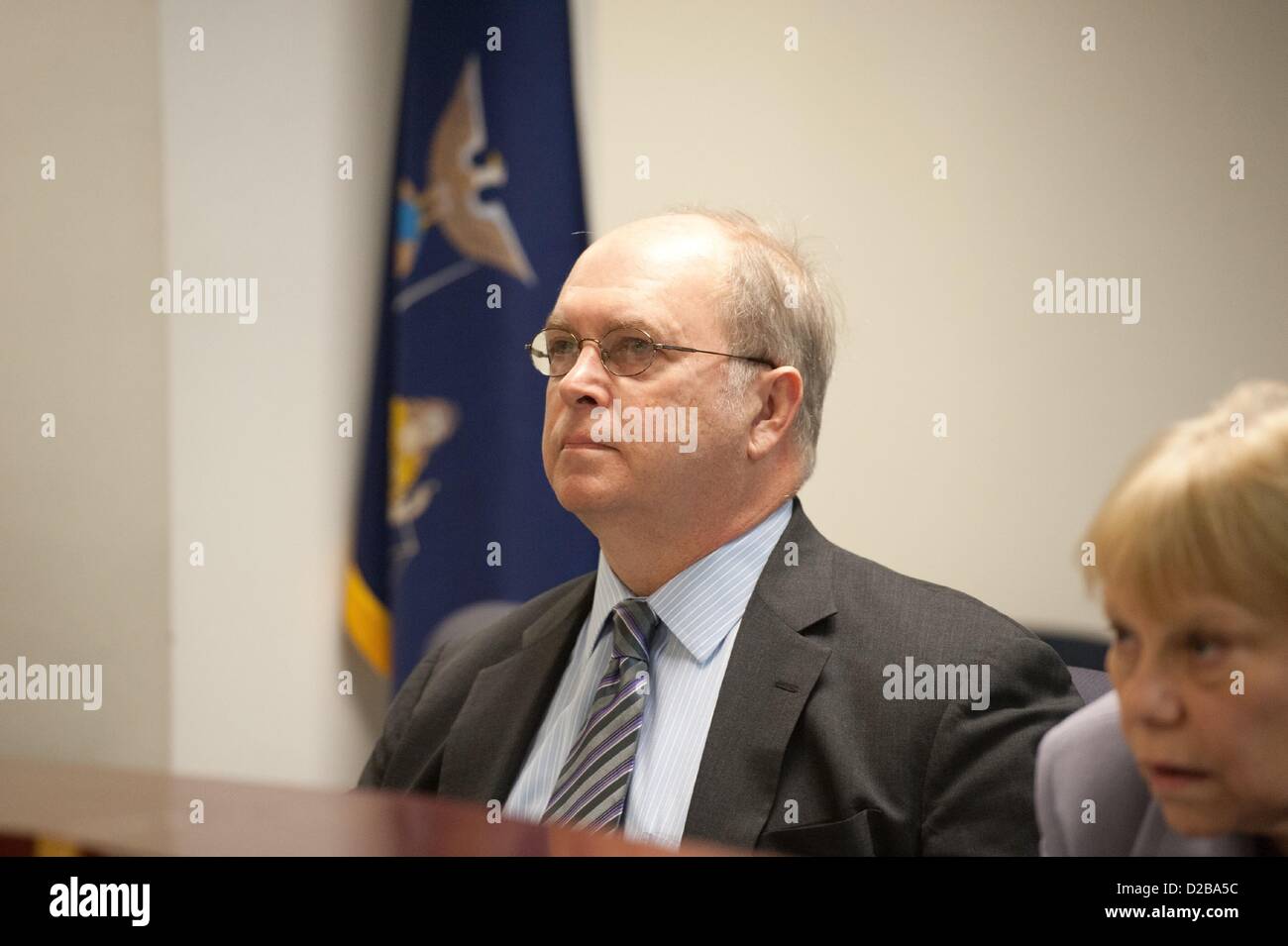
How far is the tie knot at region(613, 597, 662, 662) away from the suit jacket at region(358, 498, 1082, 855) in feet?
0.41

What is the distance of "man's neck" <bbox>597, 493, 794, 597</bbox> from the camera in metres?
1.92

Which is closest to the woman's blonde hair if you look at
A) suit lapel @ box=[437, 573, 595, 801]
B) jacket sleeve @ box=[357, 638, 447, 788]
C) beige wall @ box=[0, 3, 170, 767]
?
suit lapel @ box=[437, 573, 595, 801]

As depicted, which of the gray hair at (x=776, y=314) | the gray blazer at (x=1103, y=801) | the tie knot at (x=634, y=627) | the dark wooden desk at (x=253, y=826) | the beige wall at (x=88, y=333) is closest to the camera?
the dark wooden desk at (x=253, y=826)

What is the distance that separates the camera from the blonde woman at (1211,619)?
118cm

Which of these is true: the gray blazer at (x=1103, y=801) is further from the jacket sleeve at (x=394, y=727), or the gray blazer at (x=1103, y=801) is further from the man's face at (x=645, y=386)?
the jacket sleeve at (x=394, y=727)

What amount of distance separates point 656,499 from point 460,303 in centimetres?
101

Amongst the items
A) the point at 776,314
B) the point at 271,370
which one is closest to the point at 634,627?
the point at 776,314

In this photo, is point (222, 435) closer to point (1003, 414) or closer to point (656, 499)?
point (656, 499)

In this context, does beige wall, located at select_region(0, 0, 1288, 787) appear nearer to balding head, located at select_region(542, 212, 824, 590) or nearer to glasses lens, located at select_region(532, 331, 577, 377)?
balding head, located at select_region(542, 212, 824, 590)

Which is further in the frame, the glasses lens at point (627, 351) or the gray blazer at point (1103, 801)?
the glasses lens at point (627, 351)

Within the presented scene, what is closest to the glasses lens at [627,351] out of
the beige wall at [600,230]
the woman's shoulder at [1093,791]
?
the beige wall at [600,230]

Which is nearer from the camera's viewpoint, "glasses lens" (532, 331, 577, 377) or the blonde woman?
the blonde woman

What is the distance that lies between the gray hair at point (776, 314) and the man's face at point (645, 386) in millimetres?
32
